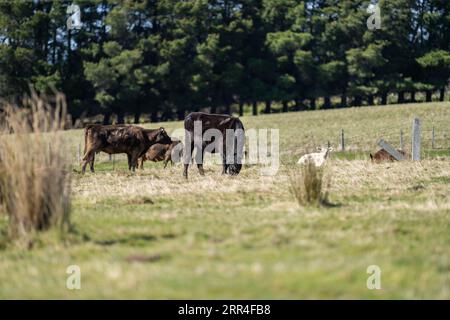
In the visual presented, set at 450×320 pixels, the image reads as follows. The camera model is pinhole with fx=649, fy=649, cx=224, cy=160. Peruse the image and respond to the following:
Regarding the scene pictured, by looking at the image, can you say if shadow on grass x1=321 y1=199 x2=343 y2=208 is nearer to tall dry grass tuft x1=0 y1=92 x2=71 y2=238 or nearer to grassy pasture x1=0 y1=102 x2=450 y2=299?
grassy pasture x1=0 y1=102 x2=450 y2=299

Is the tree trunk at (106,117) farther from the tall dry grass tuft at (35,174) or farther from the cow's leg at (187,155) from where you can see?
the tall dry grass tuft at (35,174)

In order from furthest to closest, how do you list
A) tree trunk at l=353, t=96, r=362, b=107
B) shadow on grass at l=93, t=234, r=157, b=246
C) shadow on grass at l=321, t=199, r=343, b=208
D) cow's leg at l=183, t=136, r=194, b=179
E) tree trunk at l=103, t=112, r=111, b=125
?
tree trunk at l=353, t=96, r=362, b=107, tree trunk at l=103, t=112, r=111, b=125, cow's leg at l=183, t=136, r=194, b=179, shadow on grass at l=321, t=199, r=343, b=208, shadow on grass at l=93, t=234, r=157, b=246

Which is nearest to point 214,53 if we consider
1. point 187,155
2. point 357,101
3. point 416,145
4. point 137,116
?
point 137,116

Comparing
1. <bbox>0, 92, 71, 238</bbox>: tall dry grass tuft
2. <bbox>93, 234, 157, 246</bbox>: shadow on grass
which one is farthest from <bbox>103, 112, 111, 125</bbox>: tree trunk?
<bbox>93, 234, 157, 246</bbox>: shadow on grass

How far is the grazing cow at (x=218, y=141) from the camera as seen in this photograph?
17547 millimetres

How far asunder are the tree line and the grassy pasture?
157 ft

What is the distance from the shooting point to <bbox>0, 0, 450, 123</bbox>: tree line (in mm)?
58812

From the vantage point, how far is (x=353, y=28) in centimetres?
6438

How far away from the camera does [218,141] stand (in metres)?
17.8

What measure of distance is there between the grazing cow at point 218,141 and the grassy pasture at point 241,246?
4.01 m

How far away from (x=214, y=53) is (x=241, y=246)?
181 ft

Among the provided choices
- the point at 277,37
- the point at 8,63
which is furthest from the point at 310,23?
the point at 8,63

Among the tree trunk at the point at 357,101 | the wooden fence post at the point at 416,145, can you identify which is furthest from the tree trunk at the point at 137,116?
the wooden fence post at the point at 416,145
